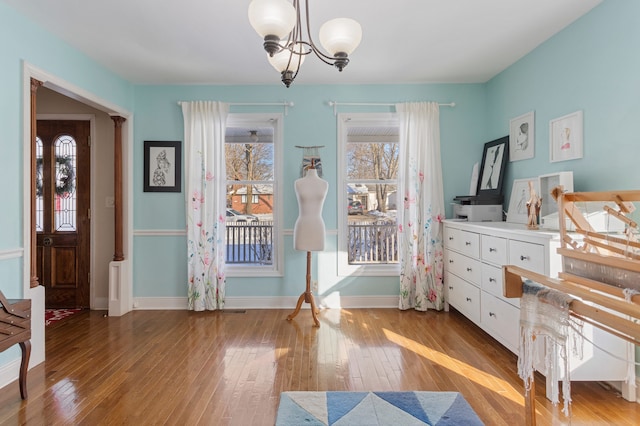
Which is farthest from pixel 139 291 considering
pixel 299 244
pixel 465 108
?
pixel 465 108

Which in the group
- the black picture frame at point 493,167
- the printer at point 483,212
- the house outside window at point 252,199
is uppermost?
the black picture frame at point 493,167

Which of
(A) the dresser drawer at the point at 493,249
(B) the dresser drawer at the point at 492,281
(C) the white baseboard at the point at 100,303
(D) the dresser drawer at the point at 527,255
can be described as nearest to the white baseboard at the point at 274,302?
(C) the white baseboard at the point at 100,303

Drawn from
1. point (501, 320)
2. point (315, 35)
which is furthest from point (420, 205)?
point (315, 35)

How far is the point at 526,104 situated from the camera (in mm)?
3271

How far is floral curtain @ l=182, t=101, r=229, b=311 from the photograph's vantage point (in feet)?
12.7

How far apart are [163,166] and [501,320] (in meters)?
3.75

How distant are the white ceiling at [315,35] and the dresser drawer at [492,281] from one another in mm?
1946

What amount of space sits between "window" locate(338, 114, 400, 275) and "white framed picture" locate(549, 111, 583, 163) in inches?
63.1

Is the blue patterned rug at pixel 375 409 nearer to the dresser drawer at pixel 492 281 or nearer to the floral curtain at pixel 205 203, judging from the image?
the dresser drawer at pixel 492 281

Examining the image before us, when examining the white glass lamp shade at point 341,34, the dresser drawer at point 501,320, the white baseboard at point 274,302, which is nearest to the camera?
the white glass lamp shade at point 341,34

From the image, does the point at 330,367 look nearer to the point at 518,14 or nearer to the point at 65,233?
the point at 518,14

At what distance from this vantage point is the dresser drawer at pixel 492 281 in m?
2.79

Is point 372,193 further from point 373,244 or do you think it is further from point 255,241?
point 255,241

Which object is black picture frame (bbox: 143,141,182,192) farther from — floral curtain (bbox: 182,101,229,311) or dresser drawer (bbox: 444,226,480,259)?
dresser drawer (bbox: 444,226,480,259)
